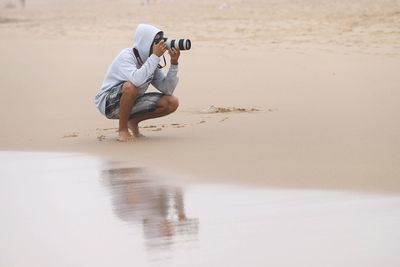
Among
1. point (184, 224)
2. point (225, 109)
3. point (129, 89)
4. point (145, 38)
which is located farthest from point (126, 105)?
point (184, 224)

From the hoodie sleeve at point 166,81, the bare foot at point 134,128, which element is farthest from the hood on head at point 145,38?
the bare foot at point 134,128

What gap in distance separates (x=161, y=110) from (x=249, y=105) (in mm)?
1774

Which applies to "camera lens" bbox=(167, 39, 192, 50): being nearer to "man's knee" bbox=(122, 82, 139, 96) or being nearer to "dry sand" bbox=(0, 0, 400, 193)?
"man's knee" bbox=(122, 82, 139, 96)

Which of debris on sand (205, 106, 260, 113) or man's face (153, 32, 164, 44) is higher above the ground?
man's face (153, 32, 164, 44)

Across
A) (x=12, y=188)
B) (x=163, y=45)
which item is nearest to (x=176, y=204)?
(x=12, y=188)

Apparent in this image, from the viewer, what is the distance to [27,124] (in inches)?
342

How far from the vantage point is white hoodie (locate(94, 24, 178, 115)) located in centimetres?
710

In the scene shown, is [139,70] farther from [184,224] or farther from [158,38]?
→ [184,224]

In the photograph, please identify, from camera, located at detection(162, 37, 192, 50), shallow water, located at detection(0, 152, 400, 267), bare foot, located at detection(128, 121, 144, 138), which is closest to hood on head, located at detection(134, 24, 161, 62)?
camera, located at detection(162, 37, 192, 50)

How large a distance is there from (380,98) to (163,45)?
101 inches

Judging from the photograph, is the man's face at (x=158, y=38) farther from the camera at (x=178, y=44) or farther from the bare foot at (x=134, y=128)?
the bare foot at (x=134, y=128)

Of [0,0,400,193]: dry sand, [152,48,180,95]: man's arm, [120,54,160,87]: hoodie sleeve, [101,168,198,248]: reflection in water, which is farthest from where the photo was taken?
[152,48,180,95]: man's arm

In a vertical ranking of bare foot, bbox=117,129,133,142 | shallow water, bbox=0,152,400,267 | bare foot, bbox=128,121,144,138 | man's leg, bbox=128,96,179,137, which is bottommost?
shallow water, bbox=0,152,400,267

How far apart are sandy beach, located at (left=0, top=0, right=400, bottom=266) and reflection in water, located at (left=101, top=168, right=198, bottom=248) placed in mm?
254
